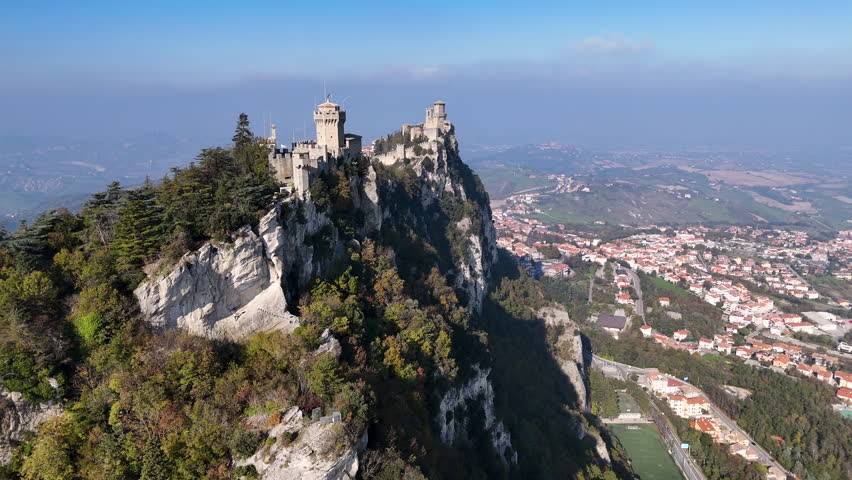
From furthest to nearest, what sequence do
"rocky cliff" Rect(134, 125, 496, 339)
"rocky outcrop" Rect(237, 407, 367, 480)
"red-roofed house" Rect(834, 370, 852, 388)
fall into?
1. "red-roofed house" Rect(834, 370, 852, 388)
2. "rocky cliff" Rect(134, 125, 496, 339)
3. "rocky outcrop" Rect(237, 407, 367, 480)

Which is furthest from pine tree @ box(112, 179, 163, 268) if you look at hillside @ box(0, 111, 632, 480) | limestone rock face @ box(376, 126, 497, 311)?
limestone rock face @ box(376, 126, 497, 311)

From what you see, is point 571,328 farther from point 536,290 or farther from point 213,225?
point 213,225

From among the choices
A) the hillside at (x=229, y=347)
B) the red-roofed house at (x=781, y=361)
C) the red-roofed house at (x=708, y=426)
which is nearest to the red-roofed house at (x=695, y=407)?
the red-roofed house at (x=708, y=426)

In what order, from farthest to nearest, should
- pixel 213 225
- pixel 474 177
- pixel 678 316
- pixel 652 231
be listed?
1. pixel 652 231
2. pixel 678 316
3. pixel 474 177
4. pixel 213 225

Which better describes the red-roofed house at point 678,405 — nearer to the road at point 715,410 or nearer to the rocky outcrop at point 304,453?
the road at point 715,410

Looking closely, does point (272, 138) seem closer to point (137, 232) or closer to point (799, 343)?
point (137, 232)

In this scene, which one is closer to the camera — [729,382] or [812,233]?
[729,382]

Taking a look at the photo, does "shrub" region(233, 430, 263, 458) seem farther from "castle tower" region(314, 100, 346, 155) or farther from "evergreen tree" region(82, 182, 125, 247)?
"castle tower" region(314, 100, 346, 155)

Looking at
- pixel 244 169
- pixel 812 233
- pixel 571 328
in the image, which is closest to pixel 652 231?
pixel 812 233
